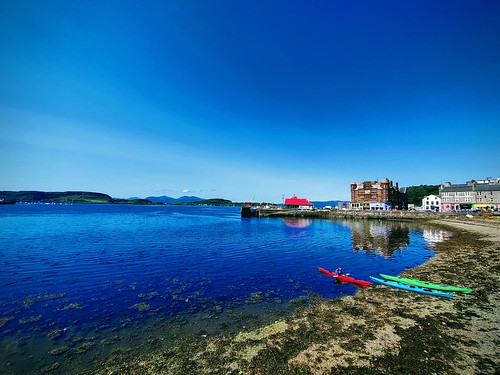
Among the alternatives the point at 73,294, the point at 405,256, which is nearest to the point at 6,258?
the point at 73,294

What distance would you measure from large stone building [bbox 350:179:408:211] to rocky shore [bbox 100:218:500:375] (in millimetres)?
108785

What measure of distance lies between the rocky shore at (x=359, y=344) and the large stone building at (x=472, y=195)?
395 ft

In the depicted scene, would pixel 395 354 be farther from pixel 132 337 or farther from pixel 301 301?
pixel 132 337

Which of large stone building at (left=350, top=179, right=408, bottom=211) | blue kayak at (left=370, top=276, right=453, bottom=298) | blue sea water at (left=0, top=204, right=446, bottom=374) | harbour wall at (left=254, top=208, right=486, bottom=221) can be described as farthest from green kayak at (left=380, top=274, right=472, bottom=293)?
large stone building at (left=350, top=179, right=408, bottom=211)

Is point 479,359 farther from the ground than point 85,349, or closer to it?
farther from the ground

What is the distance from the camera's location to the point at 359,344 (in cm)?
1052

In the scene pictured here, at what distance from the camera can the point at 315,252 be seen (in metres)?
33.8

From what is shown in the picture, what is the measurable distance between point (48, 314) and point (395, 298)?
2135 cm

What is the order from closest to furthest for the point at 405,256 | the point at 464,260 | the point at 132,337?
the point at 132,337
the point at 464,260
the point at 405,256

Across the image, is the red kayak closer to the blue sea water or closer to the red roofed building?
the blue sea water

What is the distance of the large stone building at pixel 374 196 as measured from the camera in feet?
374

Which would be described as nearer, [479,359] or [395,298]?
[479,359]

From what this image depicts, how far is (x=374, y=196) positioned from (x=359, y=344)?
120 meters

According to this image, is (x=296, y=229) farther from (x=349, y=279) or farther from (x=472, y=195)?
(x=472, y=195)
